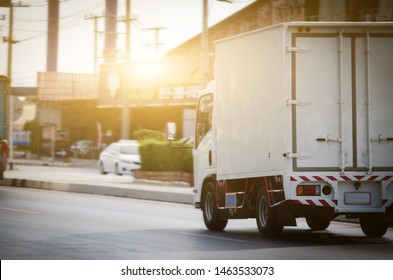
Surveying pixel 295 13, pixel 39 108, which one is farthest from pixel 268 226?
pixel 39 108

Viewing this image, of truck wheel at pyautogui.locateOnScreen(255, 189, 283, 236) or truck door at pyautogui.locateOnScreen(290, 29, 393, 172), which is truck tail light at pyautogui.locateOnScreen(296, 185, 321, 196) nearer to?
truck door at pyautogui.locateOnScreen(290, 29, 393, 172)

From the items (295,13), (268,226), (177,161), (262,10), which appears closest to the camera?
(268,226)

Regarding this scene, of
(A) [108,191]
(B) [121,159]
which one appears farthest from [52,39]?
(A) [108,191]

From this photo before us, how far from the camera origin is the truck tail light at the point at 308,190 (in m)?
13.2

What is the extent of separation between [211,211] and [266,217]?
212 cm

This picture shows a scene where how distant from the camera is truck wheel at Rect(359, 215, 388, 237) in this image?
1491 centimetres

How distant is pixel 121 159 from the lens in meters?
40.8

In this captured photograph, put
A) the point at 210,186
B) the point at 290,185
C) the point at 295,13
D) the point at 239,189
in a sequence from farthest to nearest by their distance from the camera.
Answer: the point at 295,13
the point at 210,186
the point at 239,189
the point at 290,185

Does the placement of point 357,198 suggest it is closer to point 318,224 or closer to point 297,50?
point 297,50

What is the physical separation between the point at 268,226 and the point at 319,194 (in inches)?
47.8

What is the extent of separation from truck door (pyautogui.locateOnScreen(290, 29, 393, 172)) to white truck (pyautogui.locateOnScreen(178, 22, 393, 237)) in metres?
0.01

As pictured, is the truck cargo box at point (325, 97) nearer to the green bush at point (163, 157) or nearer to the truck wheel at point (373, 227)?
the truck wheel at point (373, 227)
